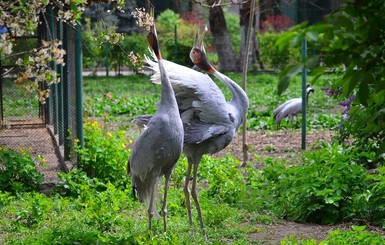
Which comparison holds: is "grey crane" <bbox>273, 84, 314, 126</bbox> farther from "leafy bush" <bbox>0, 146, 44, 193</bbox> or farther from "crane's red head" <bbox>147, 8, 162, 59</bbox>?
"crane's red head" <bbox>147, 8, 162, 59</bbox>

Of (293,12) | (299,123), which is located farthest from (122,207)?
(293,12)

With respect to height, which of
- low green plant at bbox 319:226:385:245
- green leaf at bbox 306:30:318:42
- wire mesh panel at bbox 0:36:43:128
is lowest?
low green plant at bbox 319:226:385:245

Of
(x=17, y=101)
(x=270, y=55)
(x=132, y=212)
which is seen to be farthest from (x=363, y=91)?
(x=270, y=55)

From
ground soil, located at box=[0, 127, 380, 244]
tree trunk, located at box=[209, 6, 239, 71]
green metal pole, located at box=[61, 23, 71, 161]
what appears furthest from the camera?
tree trunk, located at box=[209, 6, 239, 71]

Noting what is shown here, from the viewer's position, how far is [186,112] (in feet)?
22.7

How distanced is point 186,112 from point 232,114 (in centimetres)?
45

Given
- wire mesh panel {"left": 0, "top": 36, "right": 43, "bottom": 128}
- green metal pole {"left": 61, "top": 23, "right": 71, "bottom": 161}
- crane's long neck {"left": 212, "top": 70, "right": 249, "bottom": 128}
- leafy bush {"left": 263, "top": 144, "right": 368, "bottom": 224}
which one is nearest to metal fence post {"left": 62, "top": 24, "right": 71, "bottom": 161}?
green metal pole {"left": 61, "top": 23, "right": 71, "bottom": 161}

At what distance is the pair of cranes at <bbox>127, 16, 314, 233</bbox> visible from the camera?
234 inches

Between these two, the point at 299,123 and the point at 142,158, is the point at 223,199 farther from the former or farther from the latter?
the point at 299,123

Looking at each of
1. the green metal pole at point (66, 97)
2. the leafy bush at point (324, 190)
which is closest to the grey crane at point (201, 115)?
the leafy bush at point (324, 190)

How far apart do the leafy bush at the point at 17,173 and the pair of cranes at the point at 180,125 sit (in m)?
1.75

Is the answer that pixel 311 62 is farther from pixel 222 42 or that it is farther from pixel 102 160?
pixel 222 42

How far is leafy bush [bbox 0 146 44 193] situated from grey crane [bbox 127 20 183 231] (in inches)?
74.9

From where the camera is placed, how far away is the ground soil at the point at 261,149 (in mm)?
6547
